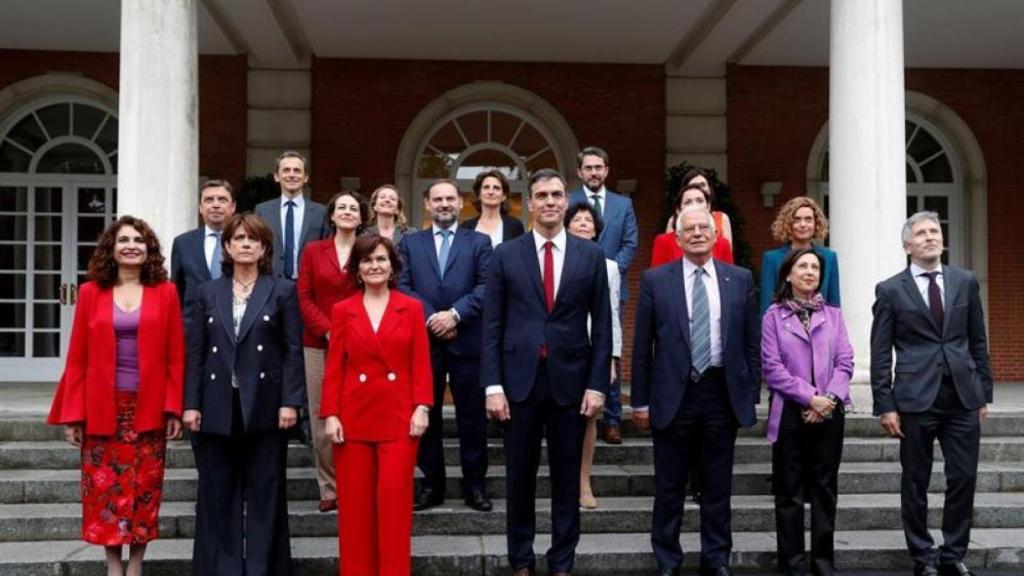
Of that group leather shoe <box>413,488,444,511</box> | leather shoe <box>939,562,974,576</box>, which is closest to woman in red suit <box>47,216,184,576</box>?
leather shoe <box>413,488,444,511</box>

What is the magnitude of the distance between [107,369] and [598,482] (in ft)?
10.1

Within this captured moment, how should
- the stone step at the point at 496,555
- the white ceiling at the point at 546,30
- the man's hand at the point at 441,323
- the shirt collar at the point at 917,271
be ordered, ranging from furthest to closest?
the white ceiling at the point at 546,30
the man's hand at the point at 441,323
the stone step at the point at 496,555
the shirt collar at the point at 917,271

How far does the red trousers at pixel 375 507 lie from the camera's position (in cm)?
418

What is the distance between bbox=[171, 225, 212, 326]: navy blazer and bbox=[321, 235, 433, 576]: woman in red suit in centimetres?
154

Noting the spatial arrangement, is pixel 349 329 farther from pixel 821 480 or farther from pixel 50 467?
pixel 50 467

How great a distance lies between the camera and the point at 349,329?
13.9 feet

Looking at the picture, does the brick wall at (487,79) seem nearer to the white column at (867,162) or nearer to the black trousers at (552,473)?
the white column at (867,162)

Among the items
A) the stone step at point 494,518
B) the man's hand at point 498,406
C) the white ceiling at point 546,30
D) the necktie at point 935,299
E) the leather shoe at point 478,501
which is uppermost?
the white ceiling at point 546,30

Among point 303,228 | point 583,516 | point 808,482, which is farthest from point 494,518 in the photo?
point 303,228

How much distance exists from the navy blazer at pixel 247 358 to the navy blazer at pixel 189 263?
1.07 meters

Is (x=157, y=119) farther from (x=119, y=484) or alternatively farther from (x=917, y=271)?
(x=917, y=271)

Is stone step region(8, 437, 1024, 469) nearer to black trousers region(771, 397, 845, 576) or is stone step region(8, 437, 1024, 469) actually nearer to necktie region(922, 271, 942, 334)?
black trousers region(771, 397, 845, 576)

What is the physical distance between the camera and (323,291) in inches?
206

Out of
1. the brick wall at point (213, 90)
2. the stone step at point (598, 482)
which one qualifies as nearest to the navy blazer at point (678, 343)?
the stone step at point (598, 482)
